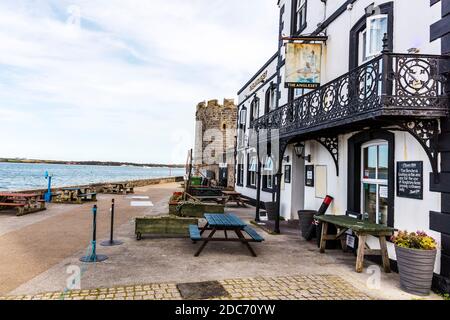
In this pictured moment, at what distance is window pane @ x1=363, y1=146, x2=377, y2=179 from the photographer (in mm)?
8250

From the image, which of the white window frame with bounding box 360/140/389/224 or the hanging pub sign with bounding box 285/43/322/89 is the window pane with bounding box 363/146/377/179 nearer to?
the white window frame with bounding box 360/140/389/224

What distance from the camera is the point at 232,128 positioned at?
36688mm

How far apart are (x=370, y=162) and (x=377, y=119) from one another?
2695 mm

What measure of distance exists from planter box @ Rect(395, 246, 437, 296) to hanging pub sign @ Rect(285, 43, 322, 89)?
5.92 meters

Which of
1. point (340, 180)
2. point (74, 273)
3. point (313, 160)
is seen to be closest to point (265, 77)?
point (313, 160)

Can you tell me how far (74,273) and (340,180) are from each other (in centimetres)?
690

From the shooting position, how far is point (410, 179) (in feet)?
22.0

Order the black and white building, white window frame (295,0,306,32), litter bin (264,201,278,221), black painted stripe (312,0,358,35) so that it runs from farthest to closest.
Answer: litter bin (264,201,278,221) → white window frame (295,0,306,32) → black painted stripe (312,0,358,35) → the black and white building

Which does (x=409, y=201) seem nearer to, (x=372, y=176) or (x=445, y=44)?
(x=372, y=176)

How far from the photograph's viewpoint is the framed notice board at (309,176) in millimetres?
11484

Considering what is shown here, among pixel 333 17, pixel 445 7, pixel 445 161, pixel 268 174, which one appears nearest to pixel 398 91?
pixel 445 161

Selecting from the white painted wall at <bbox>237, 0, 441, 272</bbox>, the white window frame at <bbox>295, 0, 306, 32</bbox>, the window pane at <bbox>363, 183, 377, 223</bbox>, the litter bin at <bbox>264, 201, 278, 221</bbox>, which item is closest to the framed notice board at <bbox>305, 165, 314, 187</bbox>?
the white painted wall at <bbox>237, 0, 441, 272</bbox>

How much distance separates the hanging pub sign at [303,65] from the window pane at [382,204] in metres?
3.96

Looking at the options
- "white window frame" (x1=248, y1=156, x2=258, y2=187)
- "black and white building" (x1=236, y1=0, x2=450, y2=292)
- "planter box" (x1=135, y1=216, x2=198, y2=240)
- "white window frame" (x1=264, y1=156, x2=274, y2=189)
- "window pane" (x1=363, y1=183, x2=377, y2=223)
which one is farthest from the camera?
"white window frame" (x1=248, y1=156, x2=258, y2=187)
